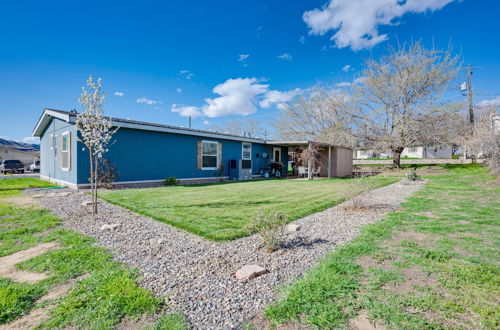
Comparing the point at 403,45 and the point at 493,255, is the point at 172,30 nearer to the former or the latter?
the point at 493,255

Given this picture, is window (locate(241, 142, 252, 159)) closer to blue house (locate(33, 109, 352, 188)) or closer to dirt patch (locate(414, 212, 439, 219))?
blue house (locate(33, 109, 352, 188))

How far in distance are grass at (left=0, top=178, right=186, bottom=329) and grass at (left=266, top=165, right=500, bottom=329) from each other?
107 centimetres

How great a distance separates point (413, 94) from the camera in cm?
1705

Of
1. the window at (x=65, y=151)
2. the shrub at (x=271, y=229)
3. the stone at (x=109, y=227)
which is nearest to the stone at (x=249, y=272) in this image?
the shrub at (x=271, y=229)

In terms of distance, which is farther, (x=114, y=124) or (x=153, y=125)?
(x=153, y=125)

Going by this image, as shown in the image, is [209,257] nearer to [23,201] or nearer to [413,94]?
Result: [23,201]

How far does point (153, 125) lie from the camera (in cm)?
976

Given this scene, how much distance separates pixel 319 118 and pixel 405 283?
2200 cm

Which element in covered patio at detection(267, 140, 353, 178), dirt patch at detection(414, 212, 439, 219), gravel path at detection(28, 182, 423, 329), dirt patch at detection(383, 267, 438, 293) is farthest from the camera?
covered patio at detection(267, 140, 353, 178)

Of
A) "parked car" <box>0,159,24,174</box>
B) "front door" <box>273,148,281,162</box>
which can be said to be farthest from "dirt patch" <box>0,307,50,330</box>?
"parked car" <box>0,159,24,174</box>

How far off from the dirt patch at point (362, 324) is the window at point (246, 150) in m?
13.0

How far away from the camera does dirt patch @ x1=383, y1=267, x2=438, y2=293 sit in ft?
6.90

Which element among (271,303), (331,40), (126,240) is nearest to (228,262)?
(271,303)

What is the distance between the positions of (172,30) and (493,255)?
13.4 m
